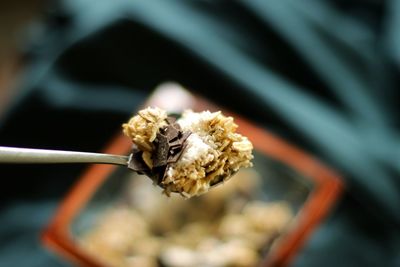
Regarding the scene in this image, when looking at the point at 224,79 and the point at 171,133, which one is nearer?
the point at 171,133

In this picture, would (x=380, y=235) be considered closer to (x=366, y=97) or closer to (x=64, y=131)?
(x=366, y=97)

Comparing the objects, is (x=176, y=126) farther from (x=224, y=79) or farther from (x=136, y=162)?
(x=224, y=79)

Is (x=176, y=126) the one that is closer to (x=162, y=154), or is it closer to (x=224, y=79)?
(x=162, y=154)

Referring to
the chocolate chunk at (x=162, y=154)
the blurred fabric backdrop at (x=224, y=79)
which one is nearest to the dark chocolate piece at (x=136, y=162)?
the chocolate chunk at (x=162, y=154)

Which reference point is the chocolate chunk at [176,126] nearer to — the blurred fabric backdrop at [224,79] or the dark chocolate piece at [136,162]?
the dark chocolate piece at [136,162]

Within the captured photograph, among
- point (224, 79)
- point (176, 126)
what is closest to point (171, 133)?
point (176, 126)

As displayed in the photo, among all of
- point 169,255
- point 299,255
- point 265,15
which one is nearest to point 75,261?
point 169,255
